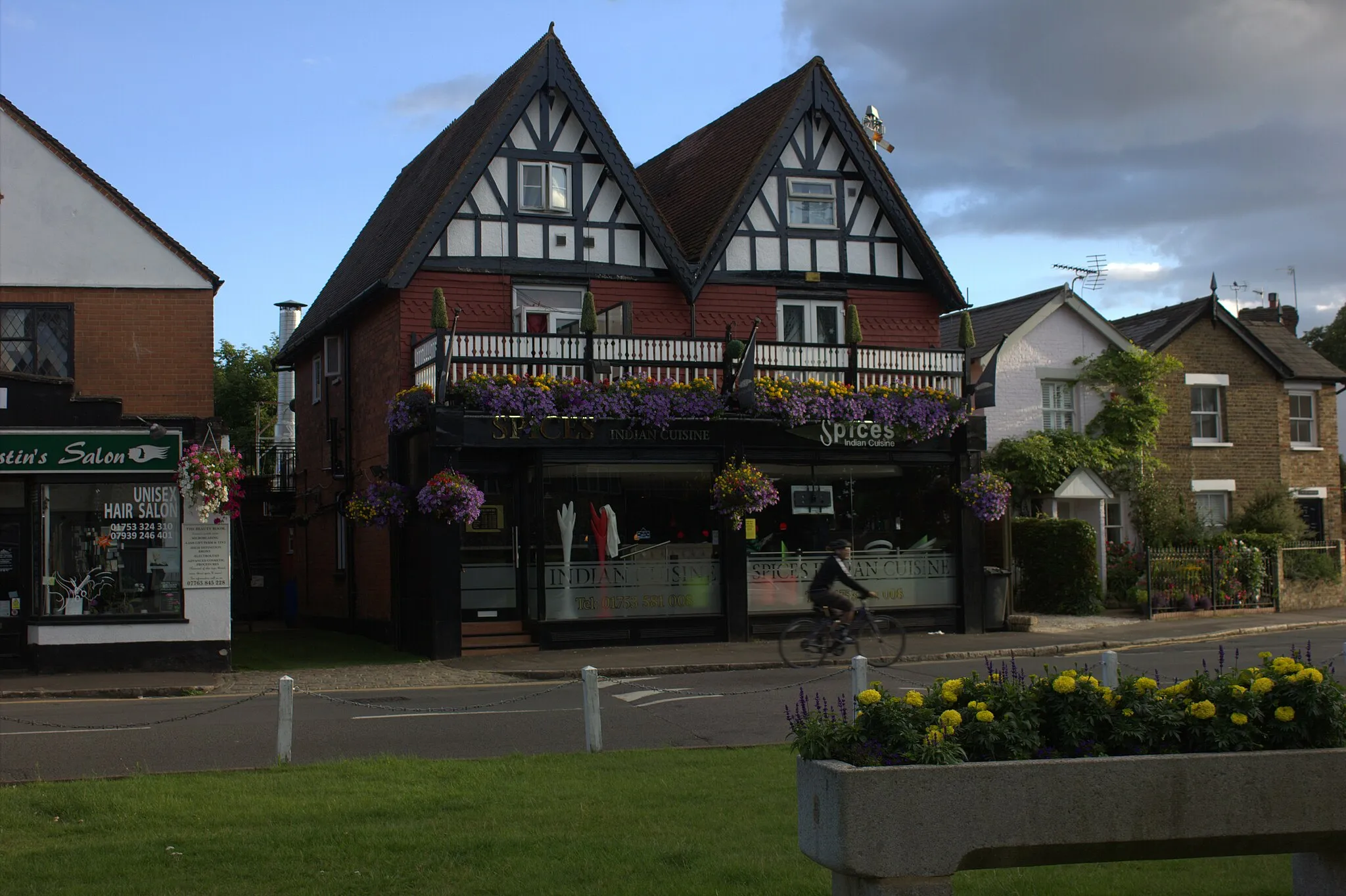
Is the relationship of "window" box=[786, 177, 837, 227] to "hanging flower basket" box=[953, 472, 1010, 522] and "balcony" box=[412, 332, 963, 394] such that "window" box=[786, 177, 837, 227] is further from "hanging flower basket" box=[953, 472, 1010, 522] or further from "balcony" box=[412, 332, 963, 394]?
"hanging flower basket" box=[953, 472, 1010, 522]

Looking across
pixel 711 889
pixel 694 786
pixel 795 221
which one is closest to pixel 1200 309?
pixel 795 221

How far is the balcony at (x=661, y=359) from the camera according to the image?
2138 centimetres

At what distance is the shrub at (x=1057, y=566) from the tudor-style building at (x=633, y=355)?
134 inches

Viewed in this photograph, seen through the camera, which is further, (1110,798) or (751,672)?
(751,672)

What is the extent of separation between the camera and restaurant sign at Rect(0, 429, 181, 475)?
63.2 ft

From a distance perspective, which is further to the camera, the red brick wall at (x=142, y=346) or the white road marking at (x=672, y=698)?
the red brick wall at (x=142, y=346)

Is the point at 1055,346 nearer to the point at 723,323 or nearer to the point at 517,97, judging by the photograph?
the point at 723,323

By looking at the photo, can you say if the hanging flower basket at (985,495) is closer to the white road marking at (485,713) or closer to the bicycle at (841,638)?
the bicycle at (841,638)

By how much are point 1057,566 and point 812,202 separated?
8615mm

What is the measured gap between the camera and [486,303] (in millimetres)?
23484

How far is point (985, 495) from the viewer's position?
23797 mm

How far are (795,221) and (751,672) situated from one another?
976 cm

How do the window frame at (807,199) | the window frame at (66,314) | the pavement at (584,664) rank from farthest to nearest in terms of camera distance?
the window frame at (807,199) → the window frame at (66,314) → the pavement at (584,664)

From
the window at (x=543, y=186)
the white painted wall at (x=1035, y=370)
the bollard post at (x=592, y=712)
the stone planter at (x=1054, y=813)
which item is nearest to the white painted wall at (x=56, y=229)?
the window at (x=543, y=186)
